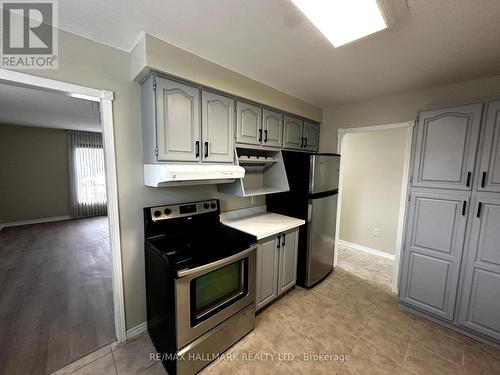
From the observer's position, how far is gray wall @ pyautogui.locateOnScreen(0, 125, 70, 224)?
15.7ft

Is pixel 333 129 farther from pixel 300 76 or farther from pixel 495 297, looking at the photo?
pixel 495 297

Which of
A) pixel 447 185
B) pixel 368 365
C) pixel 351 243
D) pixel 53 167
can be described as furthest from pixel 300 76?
pixel 53 167

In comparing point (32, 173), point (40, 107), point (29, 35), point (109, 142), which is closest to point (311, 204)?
point (109, 142)

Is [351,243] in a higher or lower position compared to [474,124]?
lower

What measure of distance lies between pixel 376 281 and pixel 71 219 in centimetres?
728

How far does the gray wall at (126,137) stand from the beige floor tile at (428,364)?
7.61ft

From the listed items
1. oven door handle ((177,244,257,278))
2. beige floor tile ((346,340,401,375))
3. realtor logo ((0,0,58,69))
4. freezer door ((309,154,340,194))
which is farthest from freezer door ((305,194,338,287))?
realtor logo ((0,0,58,69))

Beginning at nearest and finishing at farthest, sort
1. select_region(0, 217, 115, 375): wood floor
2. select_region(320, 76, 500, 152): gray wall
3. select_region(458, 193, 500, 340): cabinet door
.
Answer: select_region(0, 217, 115, 375): wood floor
select_region(458, 193, 500, 340): cabinet door
select_region(320, 76, 500, 152): gray wall

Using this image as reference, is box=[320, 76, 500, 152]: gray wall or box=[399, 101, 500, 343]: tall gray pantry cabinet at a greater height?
box=[320, 76, 500, 152]: gray wall

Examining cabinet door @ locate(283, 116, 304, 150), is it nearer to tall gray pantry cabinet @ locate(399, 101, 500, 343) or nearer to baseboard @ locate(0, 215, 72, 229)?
tall gray pantry cabinet @ locate(399, 101, 500, 343)

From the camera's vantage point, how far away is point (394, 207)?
3451mm

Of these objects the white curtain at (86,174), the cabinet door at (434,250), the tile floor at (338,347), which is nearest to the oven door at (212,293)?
the tile floor at (338,347)

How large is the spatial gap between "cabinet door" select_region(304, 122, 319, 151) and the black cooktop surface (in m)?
1.74

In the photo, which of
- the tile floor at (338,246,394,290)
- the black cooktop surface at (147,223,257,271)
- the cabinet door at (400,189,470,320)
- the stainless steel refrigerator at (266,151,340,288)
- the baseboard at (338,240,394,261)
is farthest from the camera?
the baseboard at (338,240,394,261)
